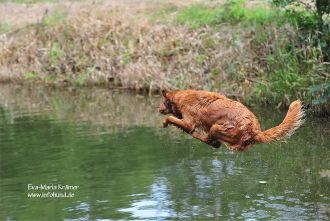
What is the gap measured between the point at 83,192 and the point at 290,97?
732 centimetres

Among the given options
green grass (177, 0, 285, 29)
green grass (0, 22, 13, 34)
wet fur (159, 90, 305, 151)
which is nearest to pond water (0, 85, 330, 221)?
wet fur (159, 90, 305, 151)

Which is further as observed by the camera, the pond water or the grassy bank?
the grassy bank

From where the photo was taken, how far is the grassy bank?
61.0 feet

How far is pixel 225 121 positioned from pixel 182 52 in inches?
469

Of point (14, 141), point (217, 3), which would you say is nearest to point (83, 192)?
point (14, 141)

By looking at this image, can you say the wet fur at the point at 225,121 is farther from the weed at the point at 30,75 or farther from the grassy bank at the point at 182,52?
the weed at the point at 30,75

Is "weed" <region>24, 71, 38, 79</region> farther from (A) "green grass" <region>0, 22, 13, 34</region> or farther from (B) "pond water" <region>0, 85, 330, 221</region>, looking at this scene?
(B) "pond water" <region>0, 85, 330, 221</region>

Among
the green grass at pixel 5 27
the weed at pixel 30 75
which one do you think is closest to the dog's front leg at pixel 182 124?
the weed at pixel 30 75

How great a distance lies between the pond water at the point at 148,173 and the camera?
11289 millimetres

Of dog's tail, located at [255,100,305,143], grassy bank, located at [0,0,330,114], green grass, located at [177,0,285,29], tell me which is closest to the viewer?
dog's tail, located at [255,100,305,143]

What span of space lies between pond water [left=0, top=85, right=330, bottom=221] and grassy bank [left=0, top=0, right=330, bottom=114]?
1215mm

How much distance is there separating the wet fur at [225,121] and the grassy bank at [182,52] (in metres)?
5.79

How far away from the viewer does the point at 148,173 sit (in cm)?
1335

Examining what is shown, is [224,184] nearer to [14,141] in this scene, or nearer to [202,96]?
[202,96]
